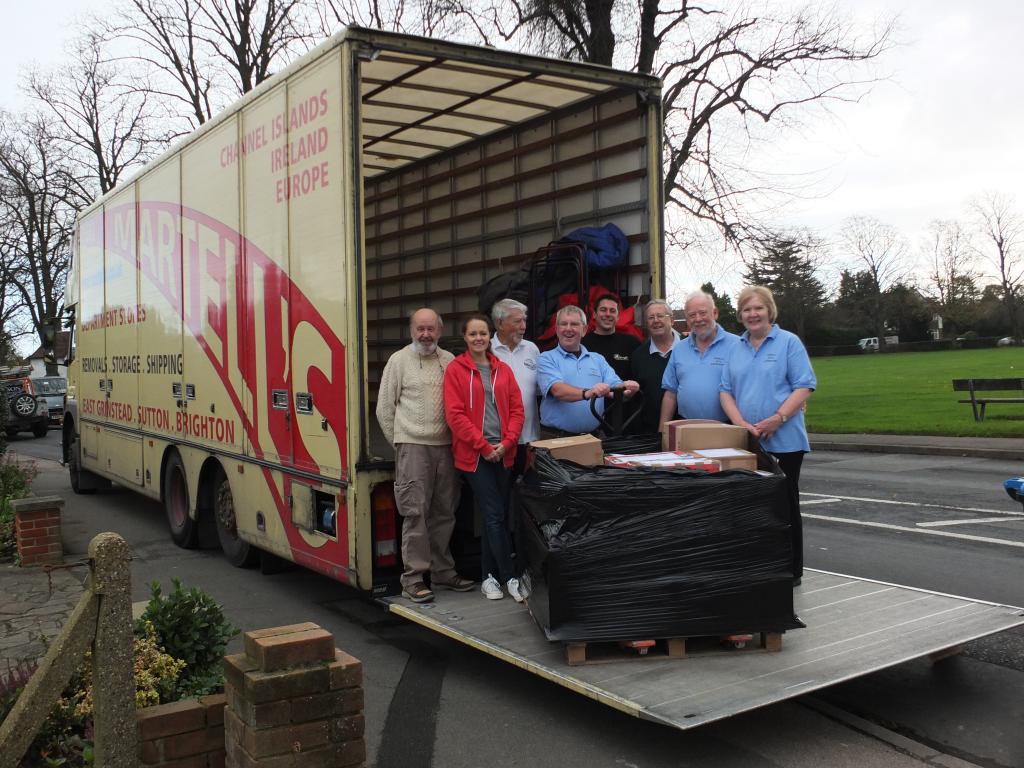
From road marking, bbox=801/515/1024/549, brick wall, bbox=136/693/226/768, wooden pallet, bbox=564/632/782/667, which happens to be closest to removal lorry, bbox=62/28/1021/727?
wooden pallet, bbox=564/632/782/667

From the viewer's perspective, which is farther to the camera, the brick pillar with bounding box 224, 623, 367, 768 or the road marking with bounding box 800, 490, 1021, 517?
the road marking with bounding box 800, 490, 1021, 517

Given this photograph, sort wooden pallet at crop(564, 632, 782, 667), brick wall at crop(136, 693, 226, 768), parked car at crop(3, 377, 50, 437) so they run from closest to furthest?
brick wall at crop(136, 693, 226, 768), wooden pallet at crop(564, 632, 782, 667), parked car at crop(3, 377, 50, 437)

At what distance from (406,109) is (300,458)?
11.8 feet

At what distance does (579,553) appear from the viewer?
4.21m

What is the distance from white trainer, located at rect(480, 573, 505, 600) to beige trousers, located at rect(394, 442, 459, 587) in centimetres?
27

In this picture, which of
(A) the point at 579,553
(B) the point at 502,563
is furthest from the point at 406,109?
(A) the point at 579,553

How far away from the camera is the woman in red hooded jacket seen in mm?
5453

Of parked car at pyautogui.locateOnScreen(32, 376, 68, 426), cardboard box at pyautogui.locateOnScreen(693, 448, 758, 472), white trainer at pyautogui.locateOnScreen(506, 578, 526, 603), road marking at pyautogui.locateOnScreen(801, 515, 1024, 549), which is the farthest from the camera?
parked car at pyautogui.locateOnScreen(32, 376, 68, 426)

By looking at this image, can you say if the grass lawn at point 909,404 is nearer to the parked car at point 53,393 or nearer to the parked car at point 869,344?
the parked car at point 869,344

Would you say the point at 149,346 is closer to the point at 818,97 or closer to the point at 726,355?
the point at 726,355

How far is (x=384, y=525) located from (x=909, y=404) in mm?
21090

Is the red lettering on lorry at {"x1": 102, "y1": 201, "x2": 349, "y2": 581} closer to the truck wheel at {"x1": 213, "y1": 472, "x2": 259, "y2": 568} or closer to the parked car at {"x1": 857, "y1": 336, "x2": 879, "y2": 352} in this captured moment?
the truck wheel at {"x1": 213, "y1": 472, "x2": 259, "y2": 568}

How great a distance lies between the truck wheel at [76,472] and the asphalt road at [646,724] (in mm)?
5369

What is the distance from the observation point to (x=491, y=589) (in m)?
5.41
